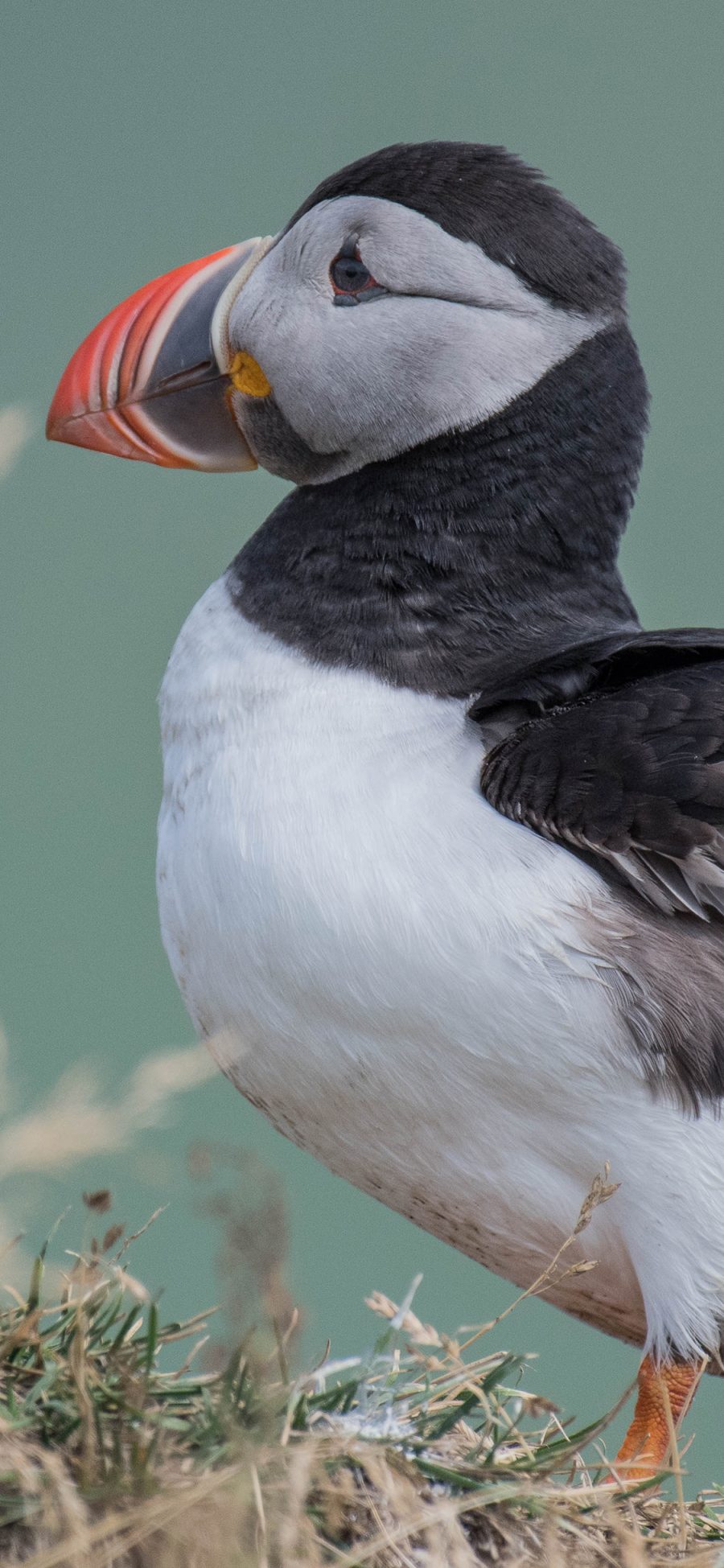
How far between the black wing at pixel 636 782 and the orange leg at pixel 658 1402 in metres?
0.45

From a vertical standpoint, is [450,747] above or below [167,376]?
below

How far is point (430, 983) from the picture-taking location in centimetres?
152

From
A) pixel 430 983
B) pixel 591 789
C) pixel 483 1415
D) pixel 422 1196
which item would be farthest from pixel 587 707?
pixel 483 1415

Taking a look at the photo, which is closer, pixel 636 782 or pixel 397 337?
pixel 636 782

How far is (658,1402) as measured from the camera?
61.6 inches

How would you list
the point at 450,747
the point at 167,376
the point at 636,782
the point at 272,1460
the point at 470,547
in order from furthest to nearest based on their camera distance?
the point at 167,376, the point at 470,547, the point at 450,747, the point at 636,782, the point at 272,1460

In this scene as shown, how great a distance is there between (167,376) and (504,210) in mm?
474

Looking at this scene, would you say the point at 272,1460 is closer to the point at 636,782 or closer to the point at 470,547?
the point at 636,782

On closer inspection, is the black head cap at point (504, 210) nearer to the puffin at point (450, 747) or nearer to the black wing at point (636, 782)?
the puffin at point (450, 747)

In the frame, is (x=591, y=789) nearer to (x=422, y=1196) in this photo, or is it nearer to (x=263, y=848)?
(x=263, y=848)

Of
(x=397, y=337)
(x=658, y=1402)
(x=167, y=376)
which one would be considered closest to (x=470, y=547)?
(x=397, y=337)

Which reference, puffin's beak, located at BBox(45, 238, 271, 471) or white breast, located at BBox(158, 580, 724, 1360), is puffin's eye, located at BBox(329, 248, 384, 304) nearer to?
puffin's beak, located at BBox(45, 238, 271, 471)

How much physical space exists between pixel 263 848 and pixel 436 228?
0.79 m

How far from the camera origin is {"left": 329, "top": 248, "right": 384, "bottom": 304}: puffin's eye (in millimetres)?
1908
